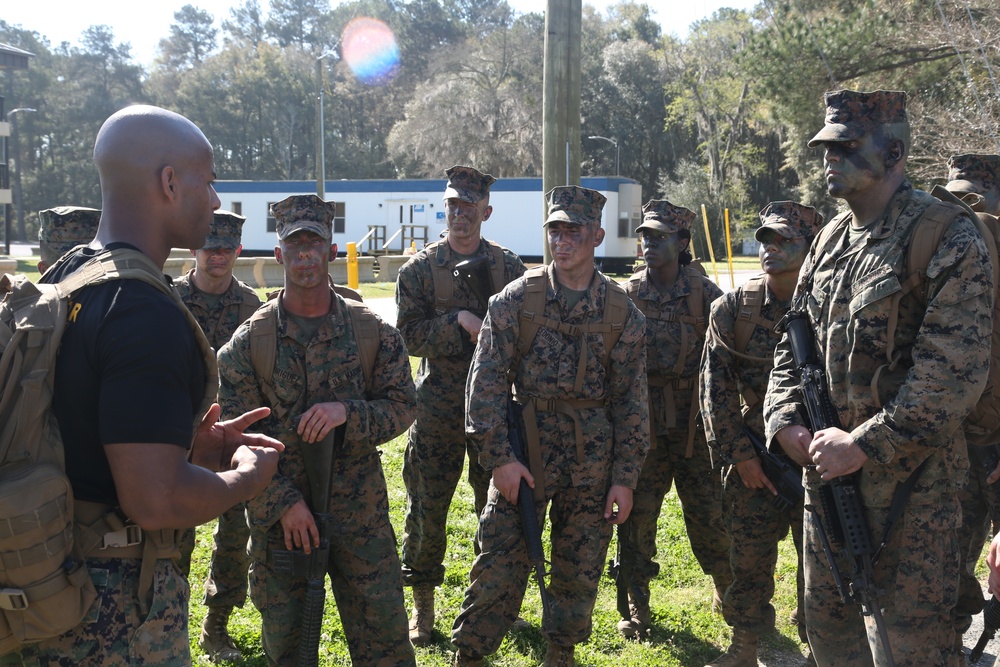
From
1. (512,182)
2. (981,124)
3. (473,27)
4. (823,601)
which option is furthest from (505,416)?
(473,27)

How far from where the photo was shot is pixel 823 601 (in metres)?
3.74

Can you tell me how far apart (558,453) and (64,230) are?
10.4 feet

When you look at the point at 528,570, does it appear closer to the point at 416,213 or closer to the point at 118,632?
the point at 118,632

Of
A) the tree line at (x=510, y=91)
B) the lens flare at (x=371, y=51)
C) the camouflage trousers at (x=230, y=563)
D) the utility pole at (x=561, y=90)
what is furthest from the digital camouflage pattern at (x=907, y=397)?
the lens flare at (x=371, y=51)

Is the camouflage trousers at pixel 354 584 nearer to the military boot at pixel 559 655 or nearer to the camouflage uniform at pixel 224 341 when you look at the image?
the camouflage uniform at pixel 224 341

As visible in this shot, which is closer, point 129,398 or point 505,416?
point 129,398

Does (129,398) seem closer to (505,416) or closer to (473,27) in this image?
(505,416)

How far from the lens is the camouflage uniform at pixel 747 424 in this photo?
485 cm

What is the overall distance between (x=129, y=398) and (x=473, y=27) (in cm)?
7614

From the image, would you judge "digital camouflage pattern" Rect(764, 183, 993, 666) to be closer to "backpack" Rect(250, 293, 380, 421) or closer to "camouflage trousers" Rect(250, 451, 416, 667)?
"camouflage trousers" Rect(250, 451, 416, 667)

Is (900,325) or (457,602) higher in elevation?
(900,325)

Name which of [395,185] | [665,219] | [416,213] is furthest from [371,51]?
[665,219]

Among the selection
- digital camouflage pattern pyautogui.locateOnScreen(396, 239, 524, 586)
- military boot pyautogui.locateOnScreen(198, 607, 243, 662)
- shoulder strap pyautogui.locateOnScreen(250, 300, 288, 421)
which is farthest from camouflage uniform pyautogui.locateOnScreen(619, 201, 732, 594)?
shoulder strap pyautogui.locateOnScreen(250, 300, 288, 421)

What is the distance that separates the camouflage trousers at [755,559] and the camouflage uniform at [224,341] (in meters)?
2.62
